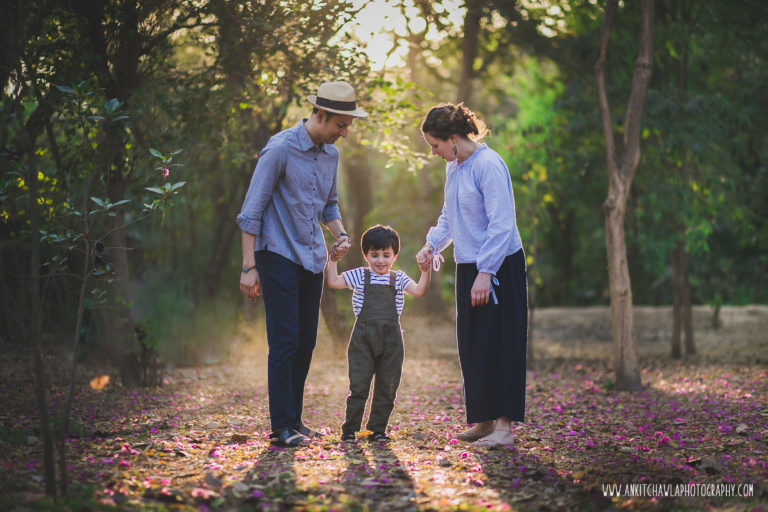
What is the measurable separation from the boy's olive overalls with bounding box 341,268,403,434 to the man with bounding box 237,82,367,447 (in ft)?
1.12

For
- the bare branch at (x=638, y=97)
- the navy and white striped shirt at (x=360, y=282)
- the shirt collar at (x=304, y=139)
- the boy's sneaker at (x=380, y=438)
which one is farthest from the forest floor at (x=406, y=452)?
the bare branch at (x=638, y=97)

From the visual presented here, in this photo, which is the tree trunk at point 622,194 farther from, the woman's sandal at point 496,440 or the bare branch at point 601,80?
the woman's sandal at point 496,440

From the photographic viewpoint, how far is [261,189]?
425 centimetres

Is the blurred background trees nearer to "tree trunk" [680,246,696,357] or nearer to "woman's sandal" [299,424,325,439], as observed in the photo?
"tree trunk" [680,246,696,357]

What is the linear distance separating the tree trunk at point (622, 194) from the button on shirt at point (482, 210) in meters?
3.29

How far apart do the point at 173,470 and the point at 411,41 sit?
8.83 metres

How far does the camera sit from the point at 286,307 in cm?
431

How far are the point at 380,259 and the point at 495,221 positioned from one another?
72 cm

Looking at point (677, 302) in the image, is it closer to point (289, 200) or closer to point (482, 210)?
point (482, 210)

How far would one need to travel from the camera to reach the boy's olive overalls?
441 cm

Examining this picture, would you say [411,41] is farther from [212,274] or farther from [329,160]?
[329,160]

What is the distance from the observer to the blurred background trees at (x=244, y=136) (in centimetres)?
511

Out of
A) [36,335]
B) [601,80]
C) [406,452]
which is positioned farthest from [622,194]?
[36,335]

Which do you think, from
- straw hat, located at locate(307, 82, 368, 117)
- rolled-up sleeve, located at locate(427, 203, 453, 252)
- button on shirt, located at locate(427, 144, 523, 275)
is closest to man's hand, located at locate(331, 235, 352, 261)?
rolled-up sleeve, located at locate(427, 203, 453, 252)
